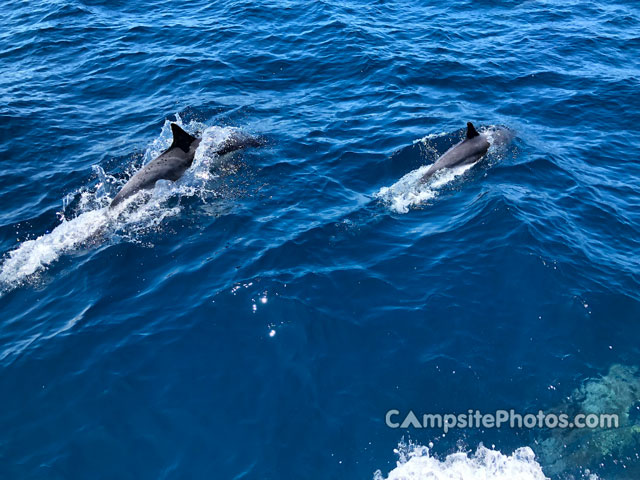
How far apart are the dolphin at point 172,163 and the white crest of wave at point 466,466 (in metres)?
10.8

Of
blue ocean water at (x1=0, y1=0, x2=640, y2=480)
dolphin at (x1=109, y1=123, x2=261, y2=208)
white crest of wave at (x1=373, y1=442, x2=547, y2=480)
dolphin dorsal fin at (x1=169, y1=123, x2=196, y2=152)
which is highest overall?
dolphin dorsal fin at (x1=169, y1=123, x2=196, y2=152)

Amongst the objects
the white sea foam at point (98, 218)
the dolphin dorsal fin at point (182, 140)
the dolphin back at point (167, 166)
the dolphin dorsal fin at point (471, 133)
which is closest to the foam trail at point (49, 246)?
the white sea foam at point (98, 218)

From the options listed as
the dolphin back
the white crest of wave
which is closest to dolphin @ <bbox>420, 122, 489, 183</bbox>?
the dolphin back

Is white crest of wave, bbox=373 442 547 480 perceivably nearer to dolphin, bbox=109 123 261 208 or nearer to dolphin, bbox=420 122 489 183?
dolphin, bbox=420 122 489 183

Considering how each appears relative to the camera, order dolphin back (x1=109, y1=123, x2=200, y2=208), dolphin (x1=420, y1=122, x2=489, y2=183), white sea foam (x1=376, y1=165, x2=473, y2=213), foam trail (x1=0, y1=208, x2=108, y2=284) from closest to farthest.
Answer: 1. foam trail (x1=0, y1=208, x2=108, y2=284)
2. white sea foam (x1=376, y1=165, x2=473, y2=213)
3. dolphin back (x1=109, y1=123, x2=200, y2=208)
4. dolphin (x1=420, y1=122, x2=489, y2=183)

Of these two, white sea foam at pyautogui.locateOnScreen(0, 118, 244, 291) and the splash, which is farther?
the splash

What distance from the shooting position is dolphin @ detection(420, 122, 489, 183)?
16.3 meters

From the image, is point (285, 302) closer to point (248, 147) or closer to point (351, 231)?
point (351, 231)

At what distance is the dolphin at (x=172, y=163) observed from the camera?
51.8 feet

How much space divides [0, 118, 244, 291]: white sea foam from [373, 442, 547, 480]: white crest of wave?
9118mm

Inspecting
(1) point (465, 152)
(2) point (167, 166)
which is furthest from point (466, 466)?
(2) point (167, 166)

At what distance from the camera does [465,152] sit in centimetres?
1652

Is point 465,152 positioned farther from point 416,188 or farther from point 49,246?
point 49,246

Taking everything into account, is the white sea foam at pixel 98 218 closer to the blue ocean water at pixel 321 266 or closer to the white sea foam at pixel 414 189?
the blue ocean water at pixel 321 266
